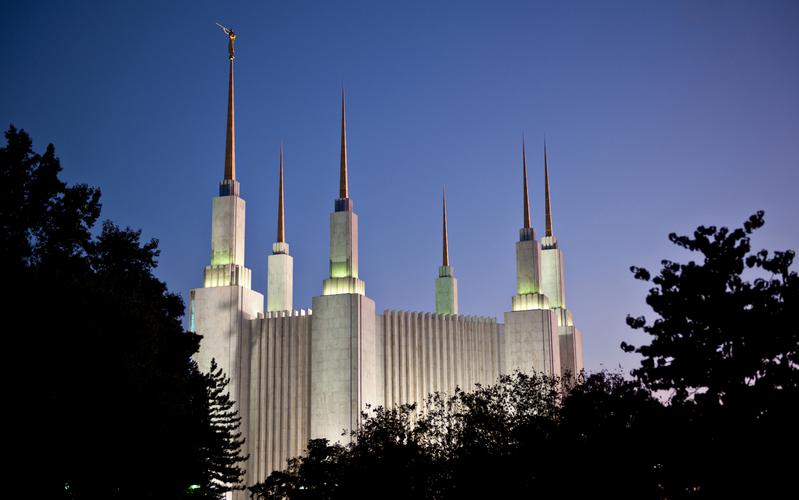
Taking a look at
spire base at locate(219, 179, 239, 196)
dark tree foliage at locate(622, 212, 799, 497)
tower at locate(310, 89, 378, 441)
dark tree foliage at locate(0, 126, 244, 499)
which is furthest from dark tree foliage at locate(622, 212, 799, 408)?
spire base at locate(219, 179, 239, 196)

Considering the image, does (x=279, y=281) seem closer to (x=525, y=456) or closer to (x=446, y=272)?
(x=446, y=272)

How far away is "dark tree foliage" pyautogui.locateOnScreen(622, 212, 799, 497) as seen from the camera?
22.8 m

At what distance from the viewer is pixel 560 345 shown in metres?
62.0

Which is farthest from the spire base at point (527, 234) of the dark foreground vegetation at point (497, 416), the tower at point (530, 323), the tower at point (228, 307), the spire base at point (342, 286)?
the dark foreground vegetation at point (497, 416)

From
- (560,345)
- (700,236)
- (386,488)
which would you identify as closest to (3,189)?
(386,488)

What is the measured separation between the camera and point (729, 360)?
2403cm

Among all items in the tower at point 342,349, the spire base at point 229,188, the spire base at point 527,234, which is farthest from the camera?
the spire base at point 527,234

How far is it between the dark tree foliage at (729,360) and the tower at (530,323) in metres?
30.8

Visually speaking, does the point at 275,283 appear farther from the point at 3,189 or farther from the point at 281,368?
the point at 3,189

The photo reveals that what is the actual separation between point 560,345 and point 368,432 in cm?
2546

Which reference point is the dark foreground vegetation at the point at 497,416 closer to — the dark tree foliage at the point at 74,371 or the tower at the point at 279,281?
the dark tree foliage at the point at 74,371

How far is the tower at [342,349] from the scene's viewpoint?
48.4m

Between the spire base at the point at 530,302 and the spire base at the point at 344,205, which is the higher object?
the spire base at the point at 344,205

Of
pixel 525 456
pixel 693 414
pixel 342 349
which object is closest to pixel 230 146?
pixel 342 349
